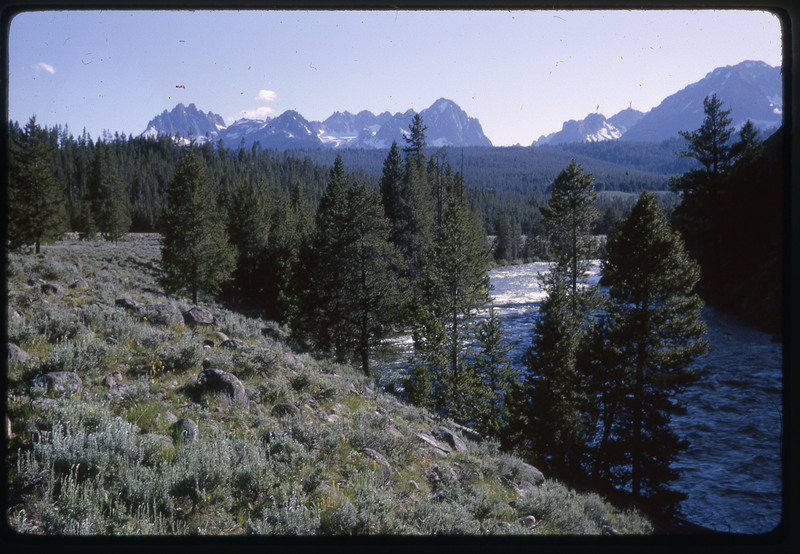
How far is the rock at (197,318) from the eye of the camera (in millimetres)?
9995

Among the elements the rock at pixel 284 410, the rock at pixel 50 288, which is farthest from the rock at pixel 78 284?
the rock at pixel 284 410

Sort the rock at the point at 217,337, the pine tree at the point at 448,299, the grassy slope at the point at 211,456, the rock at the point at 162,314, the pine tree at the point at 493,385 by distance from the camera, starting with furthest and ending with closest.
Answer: the pine tree at the point at 448,299 < the pine tree at the point at 493,385 < the rock at the point at 162,314 < the rock at the point at 217,337 < the grassy slope at the point at 211,456

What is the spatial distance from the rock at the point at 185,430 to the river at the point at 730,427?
518cm

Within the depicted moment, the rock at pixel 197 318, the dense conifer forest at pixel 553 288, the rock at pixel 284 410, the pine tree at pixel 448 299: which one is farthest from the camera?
the pine tree at pixel 448 299

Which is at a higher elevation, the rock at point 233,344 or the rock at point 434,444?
the rock at point 233,344

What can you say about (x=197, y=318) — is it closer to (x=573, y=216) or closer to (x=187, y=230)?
(x=187, y=230)

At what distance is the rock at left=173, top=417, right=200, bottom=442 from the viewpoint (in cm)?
446

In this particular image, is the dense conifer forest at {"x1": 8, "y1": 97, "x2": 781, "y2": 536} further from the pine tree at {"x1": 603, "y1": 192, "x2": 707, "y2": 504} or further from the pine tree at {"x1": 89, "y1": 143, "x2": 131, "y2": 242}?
the pine tree at {"x1": 89, "y1": 143, "x2": 131, "y2": 242}

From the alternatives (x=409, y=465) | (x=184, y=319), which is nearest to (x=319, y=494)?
(x=409, y=465)

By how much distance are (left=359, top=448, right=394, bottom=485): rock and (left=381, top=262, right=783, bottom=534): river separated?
322cm

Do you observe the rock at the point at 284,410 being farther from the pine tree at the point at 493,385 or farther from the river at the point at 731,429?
the pine tree at the point at 493,385

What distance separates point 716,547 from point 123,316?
1025cm

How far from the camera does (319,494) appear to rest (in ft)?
12.5

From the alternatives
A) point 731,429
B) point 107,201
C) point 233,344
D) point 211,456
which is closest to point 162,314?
point 233,344
